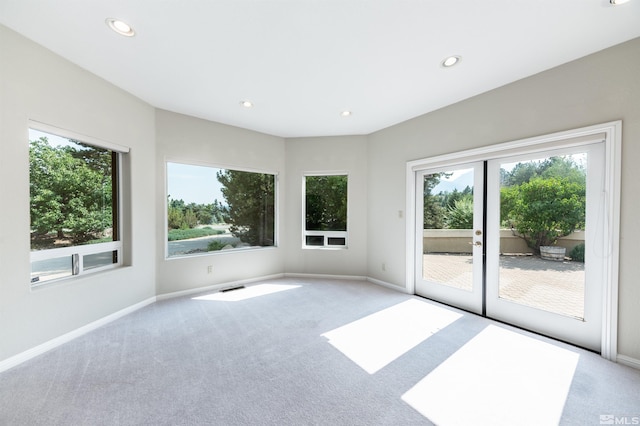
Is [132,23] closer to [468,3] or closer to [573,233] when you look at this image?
[468,3]

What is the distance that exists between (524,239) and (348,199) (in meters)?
2.64

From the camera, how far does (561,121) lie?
2.44m

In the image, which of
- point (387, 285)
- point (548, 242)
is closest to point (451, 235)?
point (548, 242)

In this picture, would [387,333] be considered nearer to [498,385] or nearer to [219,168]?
[498,385]

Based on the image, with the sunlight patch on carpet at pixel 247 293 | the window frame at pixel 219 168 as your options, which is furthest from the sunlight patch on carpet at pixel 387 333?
the window frame at pixel 219 168

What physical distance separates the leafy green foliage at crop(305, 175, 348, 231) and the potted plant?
255 cm

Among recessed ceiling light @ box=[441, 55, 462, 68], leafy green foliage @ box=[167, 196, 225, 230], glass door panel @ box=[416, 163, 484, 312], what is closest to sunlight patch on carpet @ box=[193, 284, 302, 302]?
leafy green foliage @ box=[167, 196, 225, 230]

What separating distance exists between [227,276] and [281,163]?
2.28 m

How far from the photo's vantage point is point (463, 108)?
3.21m

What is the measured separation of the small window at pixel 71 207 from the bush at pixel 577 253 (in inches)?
202

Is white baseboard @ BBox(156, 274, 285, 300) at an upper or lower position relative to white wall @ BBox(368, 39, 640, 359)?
lower

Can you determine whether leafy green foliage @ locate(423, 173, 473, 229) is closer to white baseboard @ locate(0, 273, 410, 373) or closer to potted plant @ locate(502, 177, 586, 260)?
potted plant @ locate(502, 177, 586, 260)

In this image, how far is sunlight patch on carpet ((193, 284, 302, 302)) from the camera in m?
3.68

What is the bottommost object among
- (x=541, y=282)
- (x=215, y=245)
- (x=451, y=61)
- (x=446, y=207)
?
(x=541, y=282)
